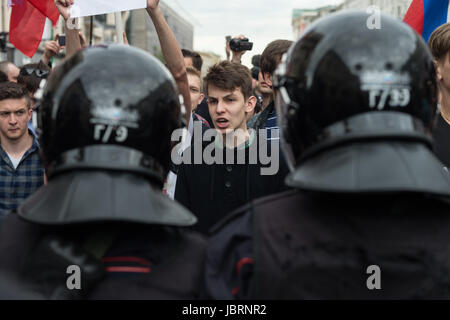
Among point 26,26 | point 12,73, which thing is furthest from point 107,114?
point 12,73

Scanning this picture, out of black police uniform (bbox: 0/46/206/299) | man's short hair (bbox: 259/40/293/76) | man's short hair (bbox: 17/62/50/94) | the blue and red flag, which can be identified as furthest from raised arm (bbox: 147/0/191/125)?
man's short hair (bbox: 17/62/50/94)

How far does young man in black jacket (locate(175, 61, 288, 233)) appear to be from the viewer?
10.8 ft

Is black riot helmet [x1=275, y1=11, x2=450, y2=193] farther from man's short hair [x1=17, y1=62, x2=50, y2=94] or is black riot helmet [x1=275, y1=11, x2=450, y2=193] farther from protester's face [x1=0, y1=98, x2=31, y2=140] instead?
man's short hair [x1=17, y1=62, x2=50, y2=94]

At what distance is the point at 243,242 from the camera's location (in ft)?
5.09

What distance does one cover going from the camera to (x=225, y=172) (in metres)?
3.38

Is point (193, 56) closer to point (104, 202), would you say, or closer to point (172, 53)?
point (172, 53)

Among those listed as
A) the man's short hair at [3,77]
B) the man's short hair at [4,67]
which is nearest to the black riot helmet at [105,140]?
the man's short hair at [3,77]

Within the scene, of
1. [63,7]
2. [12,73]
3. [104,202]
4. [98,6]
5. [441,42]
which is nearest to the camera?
[104,202]

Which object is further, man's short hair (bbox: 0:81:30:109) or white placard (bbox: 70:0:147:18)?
man's short hair (bbox: 0:81:30:109)

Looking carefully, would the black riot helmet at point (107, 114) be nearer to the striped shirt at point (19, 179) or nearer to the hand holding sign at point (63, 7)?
the hand holding sign at point (63, 7)

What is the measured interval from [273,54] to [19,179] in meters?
2.40

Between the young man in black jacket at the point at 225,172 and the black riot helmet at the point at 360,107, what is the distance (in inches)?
63.6

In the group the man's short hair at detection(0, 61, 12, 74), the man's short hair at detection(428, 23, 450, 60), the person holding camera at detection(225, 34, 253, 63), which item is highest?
the person holding camera at detection(225, 34, 253, 63)

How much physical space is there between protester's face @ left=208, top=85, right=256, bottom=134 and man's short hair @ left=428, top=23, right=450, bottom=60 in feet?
4.71
